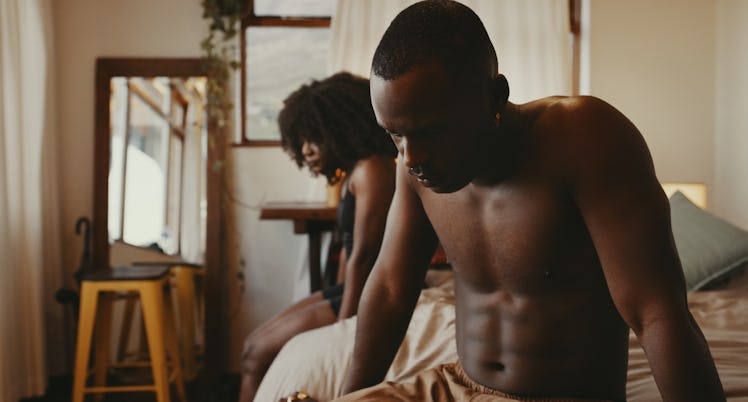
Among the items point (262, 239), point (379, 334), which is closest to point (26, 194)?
point (262, 239)

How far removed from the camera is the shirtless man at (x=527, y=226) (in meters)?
0.89

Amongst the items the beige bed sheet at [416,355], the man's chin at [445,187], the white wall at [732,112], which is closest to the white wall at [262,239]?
the beige bed sheet at [416,355]

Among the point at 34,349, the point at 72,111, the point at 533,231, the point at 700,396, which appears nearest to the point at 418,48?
the point at 533,231

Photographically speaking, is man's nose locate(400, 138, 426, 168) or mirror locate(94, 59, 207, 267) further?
mirror locate(94, 59, 207, 267)

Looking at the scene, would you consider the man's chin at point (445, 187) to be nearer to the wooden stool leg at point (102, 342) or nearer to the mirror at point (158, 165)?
the wooden stool leg at point (102, 342)

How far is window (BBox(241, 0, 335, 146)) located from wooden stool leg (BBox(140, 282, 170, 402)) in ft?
3.60

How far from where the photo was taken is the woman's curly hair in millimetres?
2402

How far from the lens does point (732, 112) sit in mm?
3654

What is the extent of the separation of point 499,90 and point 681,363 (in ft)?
1.37

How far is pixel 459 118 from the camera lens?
939 millimetres

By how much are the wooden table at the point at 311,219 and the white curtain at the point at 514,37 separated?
2.97ft

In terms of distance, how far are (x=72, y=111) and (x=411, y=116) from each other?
3.56 m

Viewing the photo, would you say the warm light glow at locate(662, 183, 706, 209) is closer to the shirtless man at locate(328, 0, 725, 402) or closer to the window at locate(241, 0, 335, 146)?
the window at locate(241, 0, 335, 146)

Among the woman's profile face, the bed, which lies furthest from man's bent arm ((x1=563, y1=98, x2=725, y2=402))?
the woman's profile face
